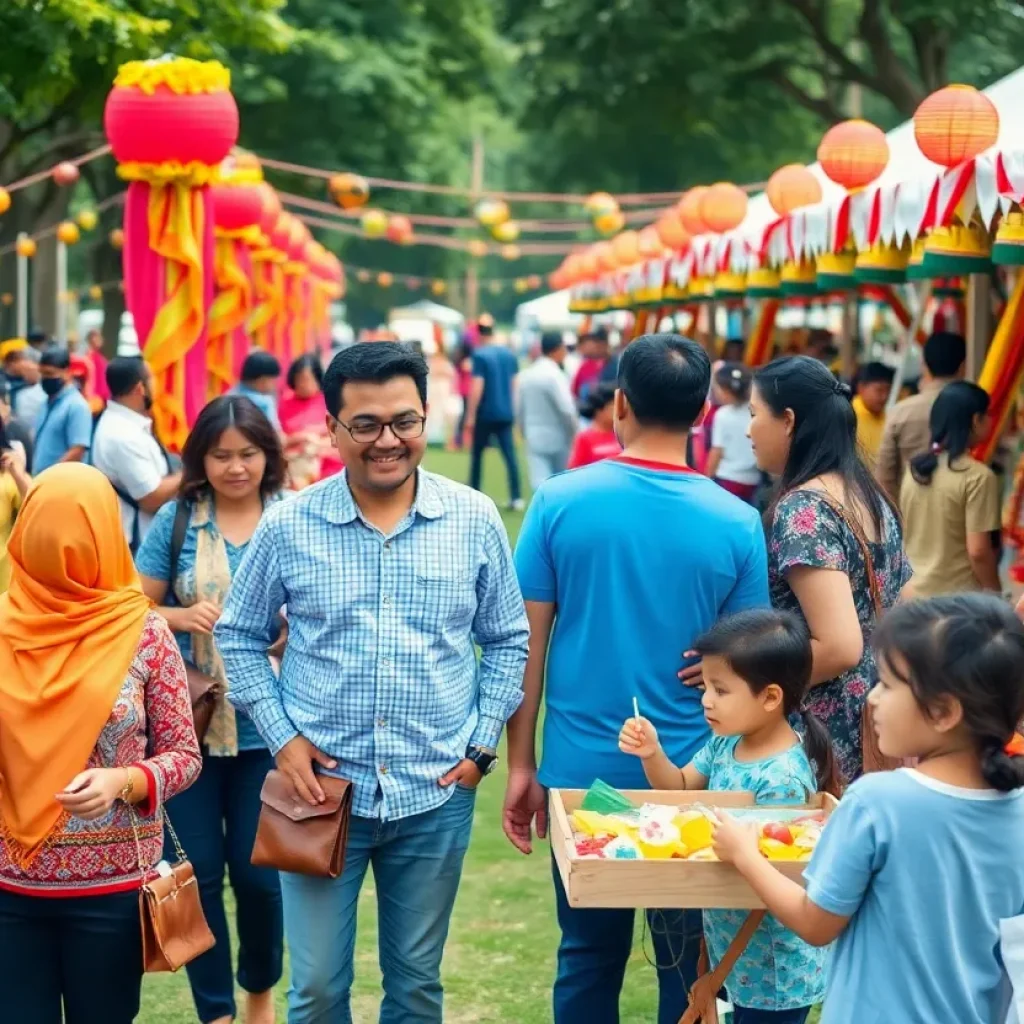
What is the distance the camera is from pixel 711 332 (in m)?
19.5

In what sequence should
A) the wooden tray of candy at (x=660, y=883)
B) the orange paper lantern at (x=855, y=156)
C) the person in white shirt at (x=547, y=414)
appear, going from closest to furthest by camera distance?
the wooden tray of candy at (x=660, y=883), the orange paper lantern at (x=855, y=156), the person in white shirt at (x=547, y=414)

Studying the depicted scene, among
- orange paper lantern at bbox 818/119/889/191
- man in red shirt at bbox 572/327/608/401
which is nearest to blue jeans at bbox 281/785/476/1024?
orange paper lantern at bbox 818/119/889/191

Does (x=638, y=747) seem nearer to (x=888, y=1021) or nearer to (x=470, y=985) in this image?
Answer: (x=888, y=1021)

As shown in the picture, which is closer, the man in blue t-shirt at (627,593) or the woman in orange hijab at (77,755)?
the woman in orange hijab at (77,755)

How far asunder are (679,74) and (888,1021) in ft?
65.7

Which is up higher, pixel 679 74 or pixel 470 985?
pixel 679 74

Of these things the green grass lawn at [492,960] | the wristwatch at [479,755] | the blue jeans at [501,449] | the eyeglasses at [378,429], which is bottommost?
the green grass lawn at [492,960]

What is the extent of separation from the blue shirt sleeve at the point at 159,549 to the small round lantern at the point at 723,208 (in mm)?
8805

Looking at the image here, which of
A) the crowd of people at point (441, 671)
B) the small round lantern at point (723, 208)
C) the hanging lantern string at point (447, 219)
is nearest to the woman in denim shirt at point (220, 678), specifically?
the crowd of people at point (441, 671)

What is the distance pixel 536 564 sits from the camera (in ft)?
12.6

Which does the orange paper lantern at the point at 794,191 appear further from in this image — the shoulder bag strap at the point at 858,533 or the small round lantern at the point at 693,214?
the shoulder bag strap at the point at 858,533

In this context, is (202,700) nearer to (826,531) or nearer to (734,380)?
(826,531)

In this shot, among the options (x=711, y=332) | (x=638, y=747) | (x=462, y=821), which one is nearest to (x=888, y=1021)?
(x=638, y=747)

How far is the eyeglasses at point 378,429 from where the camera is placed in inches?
139
